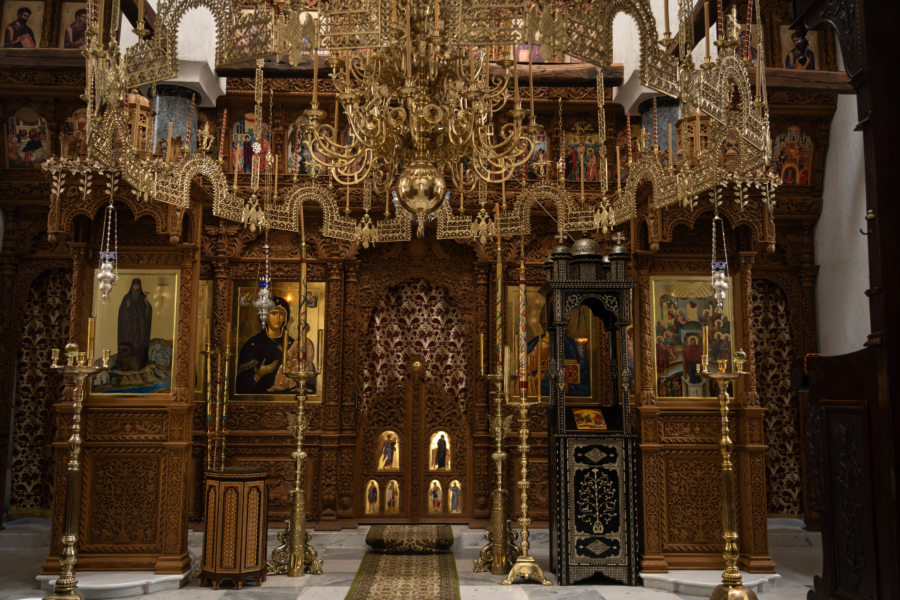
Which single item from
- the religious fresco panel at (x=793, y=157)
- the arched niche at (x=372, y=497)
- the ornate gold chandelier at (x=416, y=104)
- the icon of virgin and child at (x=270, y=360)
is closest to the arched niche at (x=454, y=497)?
the arched niche at (x=372, y=497)

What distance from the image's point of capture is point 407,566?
669 cm

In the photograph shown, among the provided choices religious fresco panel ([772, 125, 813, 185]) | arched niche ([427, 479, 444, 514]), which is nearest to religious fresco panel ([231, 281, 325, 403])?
arched niche ([427, 479, 444, 514])

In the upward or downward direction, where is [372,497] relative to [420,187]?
downward

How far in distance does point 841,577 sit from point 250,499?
14.7ft

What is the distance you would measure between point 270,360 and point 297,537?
8.89 feet

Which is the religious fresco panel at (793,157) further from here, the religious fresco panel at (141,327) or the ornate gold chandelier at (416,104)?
the religious fresco panel at (141,327)

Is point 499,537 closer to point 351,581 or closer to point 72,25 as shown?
point 351,581

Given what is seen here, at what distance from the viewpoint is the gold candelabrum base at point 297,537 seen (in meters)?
6.25

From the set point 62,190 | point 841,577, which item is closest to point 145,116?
point 62,190

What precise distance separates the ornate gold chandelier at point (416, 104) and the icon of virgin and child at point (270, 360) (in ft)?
13.8

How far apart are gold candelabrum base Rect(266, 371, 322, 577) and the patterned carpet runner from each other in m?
0.51

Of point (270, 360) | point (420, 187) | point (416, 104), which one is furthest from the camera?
point (270, 360)

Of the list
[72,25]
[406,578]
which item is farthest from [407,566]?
[72,25]

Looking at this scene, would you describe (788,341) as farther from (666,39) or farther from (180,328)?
(180,328)
